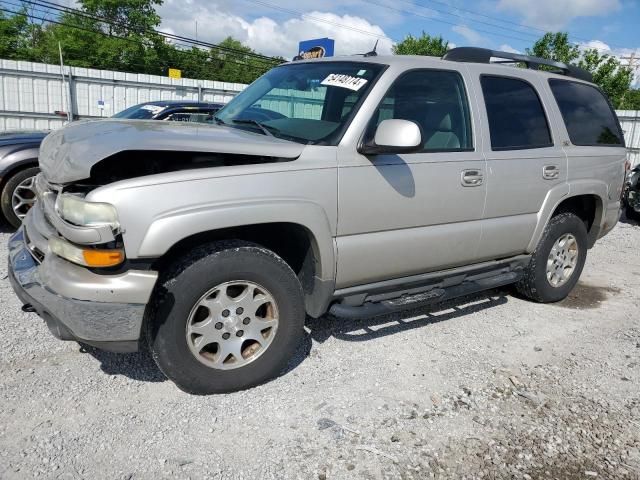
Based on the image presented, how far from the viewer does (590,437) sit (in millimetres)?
2938

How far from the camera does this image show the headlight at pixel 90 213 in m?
2.53

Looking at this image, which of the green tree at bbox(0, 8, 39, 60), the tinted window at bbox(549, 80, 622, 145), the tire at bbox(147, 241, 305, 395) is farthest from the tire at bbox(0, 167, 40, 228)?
the green tree at bbox(0, 8, 39, 60)

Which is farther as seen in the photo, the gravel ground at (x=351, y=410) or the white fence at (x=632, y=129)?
the white fence at (x=632, y=129)

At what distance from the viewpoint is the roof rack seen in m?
4.11

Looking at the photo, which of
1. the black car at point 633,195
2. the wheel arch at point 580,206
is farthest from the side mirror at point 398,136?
the black car at point 633,195

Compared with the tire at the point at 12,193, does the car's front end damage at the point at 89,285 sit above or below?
above

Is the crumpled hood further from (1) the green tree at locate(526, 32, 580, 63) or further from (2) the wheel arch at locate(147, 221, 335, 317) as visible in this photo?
(1) the green tree at locate(526, 32, 580, 63)

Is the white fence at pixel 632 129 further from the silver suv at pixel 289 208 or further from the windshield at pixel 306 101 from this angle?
the windshield at pixel 306 101

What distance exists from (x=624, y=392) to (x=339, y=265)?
202 centimetres

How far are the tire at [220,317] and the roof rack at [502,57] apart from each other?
222 cm

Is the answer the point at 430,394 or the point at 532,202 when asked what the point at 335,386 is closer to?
the point at 430,394

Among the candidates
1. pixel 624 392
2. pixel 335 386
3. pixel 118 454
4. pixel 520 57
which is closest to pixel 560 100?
pixel 520 57

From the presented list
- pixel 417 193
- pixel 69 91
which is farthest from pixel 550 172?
pixel 69 91

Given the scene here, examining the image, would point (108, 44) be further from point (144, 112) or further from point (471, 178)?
point (471, 178)
